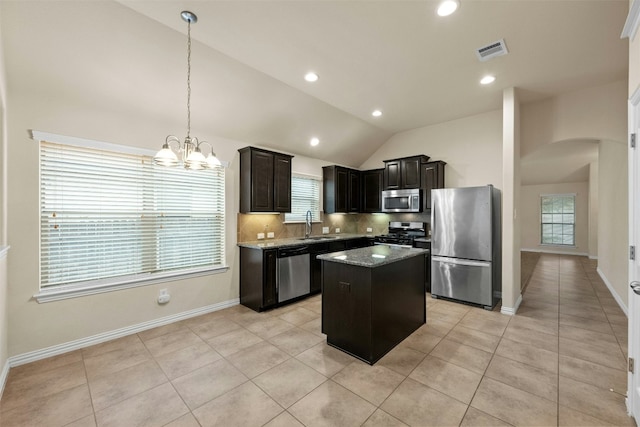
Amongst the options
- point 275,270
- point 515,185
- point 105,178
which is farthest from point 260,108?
point 515,185

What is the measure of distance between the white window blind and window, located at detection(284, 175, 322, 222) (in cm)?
152

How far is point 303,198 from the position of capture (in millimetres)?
5414

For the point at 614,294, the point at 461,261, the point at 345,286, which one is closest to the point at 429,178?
the point at 461,261

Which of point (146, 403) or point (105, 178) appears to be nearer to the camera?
point (146, 403)

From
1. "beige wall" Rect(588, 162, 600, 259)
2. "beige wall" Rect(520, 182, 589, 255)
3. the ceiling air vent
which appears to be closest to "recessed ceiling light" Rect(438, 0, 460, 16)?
the ceiling air vent

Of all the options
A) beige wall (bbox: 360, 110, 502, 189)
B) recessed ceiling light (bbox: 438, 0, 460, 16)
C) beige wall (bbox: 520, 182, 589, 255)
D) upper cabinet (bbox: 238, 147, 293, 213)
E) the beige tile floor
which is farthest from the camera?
beige wall (bbox: 520, 182, 589, 255)

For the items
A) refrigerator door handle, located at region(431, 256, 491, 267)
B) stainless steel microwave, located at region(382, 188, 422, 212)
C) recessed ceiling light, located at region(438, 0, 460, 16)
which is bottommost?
refrigerator door handle, located at region(431, 256, 491, 267)

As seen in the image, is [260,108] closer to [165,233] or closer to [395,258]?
[165,233]

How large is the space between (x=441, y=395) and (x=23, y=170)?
424cm

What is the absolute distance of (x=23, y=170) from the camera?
255 centimetres

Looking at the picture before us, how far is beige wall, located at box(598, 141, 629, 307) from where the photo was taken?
13.0ft

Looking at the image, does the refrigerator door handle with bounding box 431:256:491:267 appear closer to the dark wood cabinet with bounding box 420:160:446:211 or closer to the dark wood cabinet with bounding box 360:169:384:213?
the dark wood cabinet with bounding box 420:160:446:211

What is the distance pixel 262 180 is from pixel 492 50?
129 inches

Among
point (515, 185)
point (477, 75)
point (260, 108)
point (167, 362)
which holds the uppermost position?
point (477, 75)
